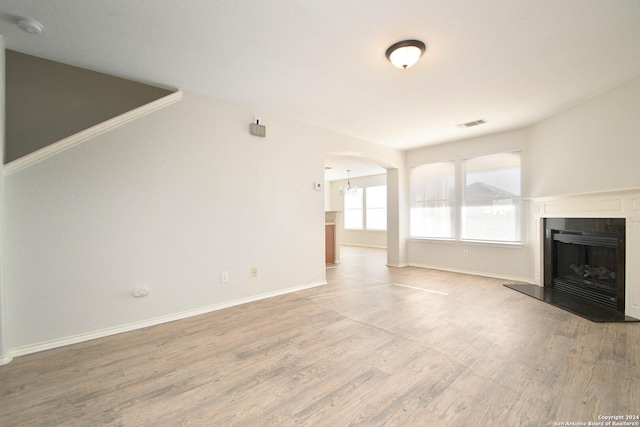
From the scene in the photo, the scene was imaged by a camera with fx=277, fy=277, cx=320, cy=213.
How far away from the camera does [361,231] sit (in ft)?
35.2

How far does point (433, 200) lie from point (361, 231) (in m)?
4.87

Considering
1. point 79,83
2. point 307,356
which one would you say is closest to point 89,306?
point 307,356

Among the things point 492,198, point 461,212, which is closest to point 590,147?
point 492,198

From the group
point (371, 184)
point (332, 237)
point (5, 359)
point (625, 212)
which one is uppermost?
point (371, 184)

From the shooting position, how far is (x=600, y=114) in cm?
352

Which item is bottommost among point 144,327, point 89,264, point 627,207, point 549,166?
point 144,327

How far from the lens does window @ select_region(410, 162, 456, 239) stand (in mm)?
5794

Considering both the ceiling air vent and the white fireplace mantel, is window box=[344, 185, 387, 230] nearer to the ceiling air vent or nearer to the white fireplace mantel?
the ceiling air vent

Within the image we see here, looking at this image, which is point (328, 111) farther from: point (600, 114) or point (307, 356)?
point (600, 114)

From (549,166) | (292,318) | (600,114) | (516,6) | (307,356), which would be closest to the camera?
(516,6)

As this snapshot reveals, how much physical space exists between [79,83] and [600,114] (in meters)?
6.32

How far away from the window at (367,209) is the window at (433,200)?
3631 mm

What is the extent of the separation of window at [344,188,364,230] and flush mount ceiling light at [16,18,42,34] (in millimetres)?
9201

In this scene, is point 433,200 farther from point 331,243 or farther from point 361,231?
point 361,231
